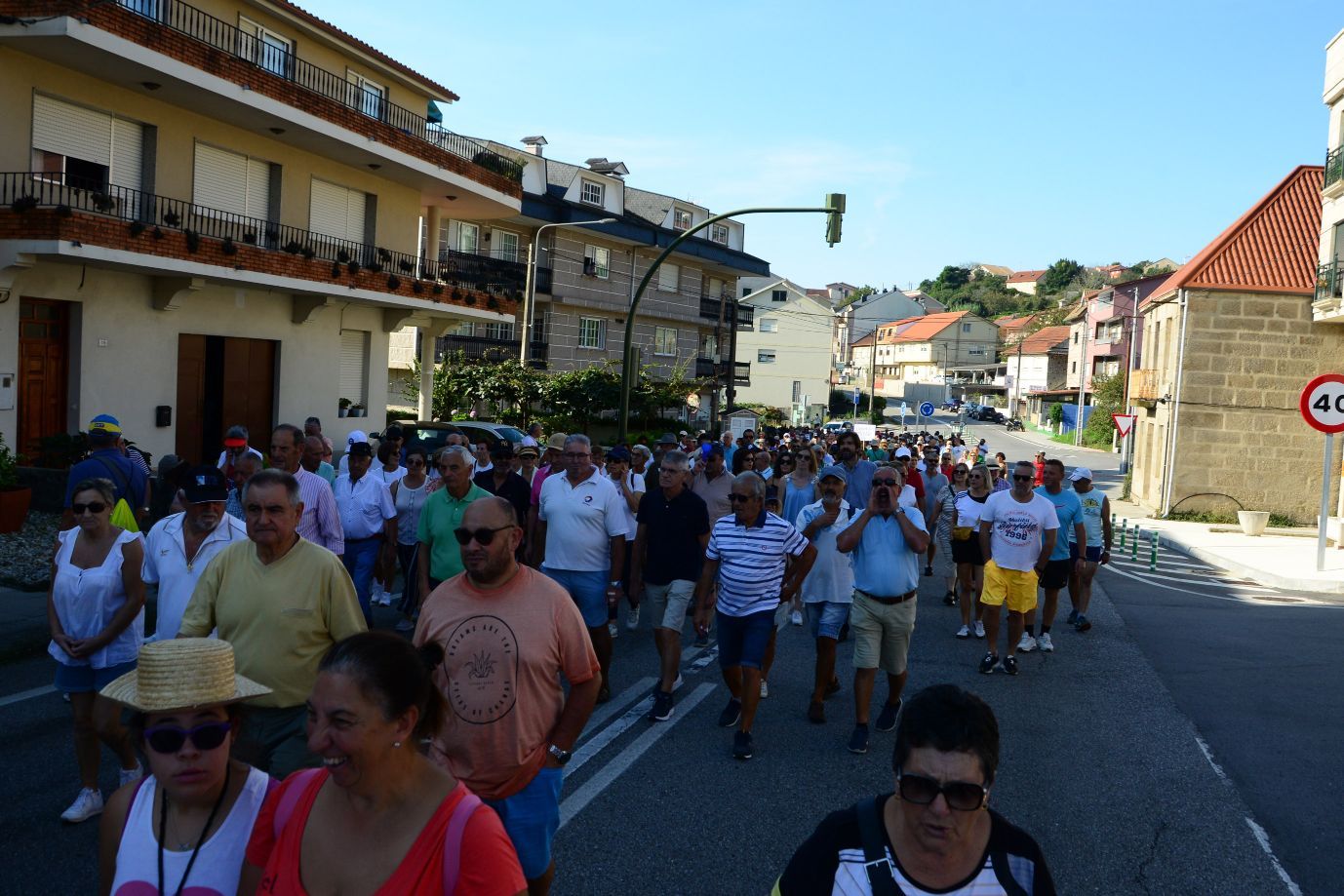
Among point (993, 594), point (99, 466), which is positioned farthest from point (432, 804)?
point (993, 594)

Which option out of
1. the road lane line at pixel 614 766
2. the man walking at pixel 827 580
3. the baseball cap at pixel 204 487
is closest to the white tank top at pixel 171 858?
the baseball cap at pixel 204 487

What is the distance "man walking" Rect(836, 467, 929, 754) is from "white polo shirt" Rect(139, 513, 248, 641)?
4.05 meters

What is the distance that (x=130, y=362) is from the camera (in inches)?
749

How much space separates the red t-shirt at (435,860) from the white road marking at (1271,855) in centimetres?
437

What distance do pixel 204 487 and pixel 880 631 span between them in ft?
14.7

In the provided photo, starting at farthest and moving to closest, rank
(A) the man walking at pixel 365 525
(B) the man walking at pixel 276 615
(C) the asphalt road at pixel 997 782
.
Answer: (A) the man walking at pixel 365 525
(C) the asphalt road at pixel 997 782
(B) the man walking at pixel 276 615

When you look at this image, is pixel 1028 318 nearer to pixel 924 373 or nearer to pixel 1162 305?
pixel 924 373

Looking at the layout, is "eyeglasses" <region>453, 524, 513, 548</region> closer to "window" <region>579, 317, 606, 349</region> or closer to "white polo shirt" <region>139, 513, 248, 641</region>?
"white polo shirt" <region>139, 513, 248, 641</region>

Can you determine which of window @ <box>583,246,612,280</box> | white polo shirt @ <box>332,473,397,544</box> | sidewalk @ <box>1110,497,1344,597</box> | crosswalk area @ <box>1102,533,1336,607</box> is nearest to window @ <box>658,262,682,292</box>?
window @ <box>583,246,612,280</box>

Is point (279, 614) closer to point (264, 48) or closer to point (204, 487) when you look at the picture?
point (204, 487)

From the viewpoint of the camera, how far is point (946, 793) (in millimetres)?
2430

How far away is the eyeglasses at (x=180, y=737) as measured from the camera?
269cm

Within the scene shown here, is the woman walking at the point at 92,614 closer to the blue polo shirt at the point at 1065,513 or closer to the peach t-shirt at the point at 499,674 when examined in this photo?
the peach t-shirt at the point at 499,674

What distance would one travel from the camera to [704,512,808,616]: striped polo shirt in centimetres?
723
